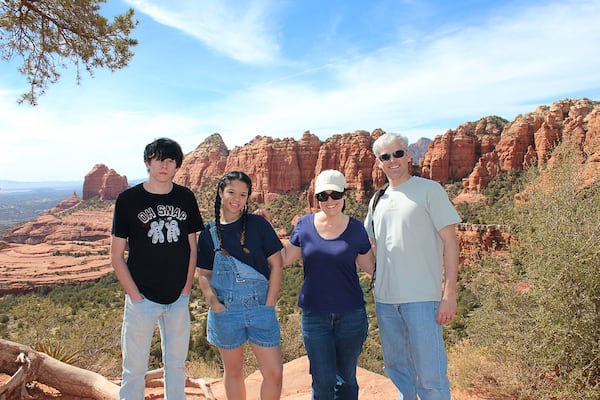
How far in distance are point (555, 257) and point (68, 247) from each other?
194 feet

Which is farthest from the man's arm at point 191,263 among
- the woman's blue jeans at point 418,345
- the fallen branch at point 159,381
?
the fallen branch at point 159,381

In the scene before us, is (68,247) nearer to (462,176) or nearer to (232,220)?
(462,176)

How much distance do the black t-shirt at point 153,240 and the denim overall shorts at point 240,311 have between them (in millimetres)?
286

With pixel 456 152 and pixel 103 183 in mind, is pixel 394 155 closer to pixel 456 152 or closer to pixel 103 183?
pixel 456 152

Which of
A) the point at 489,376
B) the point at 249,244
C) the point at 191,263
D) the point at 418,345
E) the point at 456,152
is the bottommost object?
the point at 489,376

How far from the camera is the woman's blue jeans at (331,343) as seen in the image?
271 centimetres

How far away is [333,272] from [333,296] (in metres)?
0.16

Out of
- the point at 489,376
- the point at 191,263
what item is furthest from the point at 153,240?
the point at 489,376

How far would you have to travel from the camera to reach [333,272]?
106 inches

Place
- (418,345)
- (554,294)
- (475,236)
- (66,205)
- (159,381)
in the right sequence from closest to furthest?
(418,345), (159,381), (554,294), (475,236), (66,205)

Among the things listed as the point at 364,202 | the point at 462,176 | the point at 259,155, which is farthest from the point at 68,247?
the point at 462,176

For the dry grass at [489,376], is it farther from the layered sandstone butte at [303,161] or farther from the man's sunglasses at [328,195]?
the layered sandstone butte at [303,161]

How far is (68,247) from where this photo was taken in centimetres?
5281

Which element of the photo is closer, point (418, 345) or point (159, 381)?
point (418, 345)
